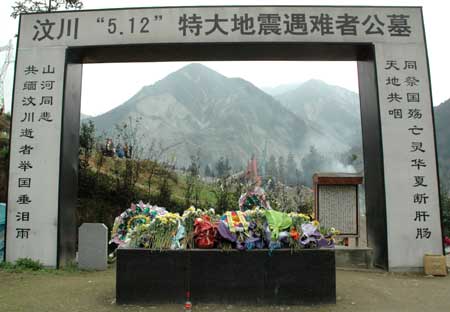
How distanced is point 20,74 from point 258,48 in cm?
533

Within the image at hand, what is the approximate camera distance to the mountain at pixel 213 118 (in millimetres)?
66231

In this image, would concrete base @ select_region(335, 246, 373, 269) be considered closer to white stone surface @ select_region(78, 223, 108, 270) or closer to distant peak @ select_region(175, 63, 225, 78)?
white stone surface @ select_region(78, 223, 108, 270)

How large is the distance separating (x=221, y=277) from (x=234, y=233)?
0.64 m

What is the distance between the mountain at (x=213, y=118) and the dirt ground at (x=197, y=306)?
145 ft

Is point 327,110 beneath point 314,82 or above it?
beneath

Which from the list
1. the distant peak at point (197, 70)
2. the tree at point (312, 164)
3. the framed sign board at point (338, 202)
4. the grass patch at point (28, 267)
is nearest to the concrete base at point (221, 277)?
the grass patch at point (28, 267)

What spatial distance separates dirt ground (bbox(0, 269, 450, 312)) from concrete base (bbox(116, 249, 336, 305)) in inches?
5.5

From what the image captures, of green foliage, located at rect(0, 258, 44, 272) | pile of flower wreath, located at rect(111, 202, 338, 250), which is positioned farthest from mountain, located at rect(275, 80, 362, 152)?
pile of flower wreath, located at rect(111, 202, 338, 250)

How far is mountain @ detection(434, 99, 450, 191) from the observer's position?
35.6m

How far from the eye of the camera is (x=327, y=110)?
324ft

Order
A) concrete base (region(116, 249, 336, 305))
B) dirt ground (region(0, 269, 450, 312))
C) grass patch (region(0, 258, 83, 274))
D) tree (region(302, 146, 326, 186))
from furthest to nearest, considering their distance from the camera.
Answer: tree (region(302, 146, 326, 186)) < grass patch (region(0, 258, 83, 274)) < concrete base (region(116, 249, 336, 305)) < dirt ground (region(0, 269, 450, 312))

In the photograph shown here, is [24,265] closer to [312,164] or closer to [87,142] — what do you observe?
[87,142]

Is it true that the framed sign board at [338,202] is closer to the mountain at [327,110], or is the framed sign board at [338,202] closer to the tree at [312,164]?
the tree at [312,164]

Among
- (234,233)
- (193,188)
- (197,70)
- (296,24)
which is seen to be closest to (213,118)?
(197,70)
